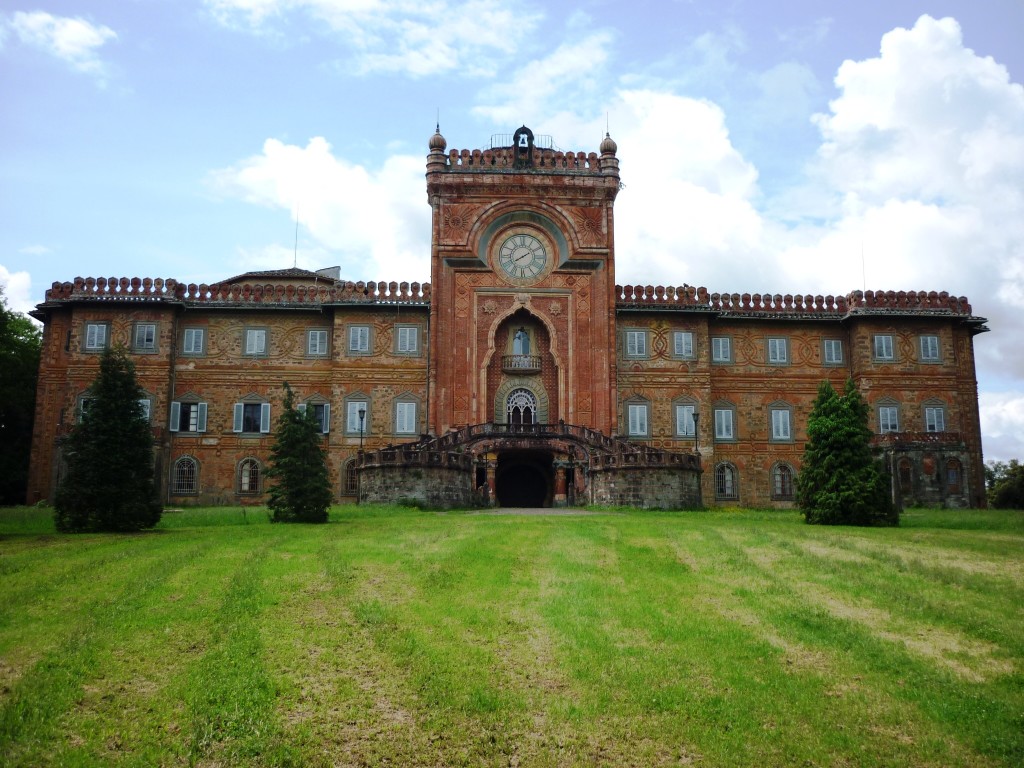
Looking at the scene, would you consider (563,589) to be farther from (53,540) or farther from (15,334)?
(15,334)

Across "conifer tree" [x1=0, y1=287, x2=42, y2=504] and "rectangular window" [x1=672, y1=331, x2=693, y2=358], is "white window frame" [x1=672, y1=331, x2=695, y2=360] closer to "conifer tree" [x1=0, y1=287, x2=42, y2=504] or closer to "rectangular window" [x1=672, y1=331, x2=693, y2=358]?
"rectangular window" [x1=672, y1=331, x2=693, y2=358]

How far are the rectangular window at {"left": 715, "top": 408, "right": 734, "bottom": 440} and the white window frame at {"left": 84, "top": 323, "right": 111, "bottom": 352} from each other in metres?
28.0

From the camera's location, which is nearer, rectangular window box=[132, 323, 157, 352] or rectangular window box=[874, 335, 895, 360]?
rectangular window box=[132, 323, 157, 352]

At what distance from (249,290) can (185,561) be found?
2881 cm

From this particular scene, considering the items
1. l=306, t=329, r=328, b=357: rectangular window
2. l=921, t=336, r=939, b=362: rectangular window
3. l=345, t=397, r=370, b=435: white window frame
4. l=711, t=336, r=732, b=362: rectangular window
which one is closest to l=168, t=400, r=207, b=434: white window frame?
l=306, t=329, r=328, b=357: rectangular window

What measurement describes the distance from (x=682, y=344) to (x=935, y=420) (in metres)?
12.2

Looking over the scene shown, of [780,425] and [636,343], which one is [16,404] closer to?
[636,343]

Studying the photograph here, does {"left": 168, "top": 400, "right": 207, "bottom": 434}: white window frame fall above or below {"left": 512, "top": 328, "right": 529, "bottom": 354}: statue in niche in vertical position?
below

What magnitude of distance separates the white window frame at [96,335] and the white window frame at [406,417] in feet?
43.6

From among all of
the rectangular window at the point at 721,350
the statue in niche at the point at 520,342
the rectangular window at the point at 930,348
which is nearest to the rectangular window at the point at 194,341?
the statue in niche at the point at 520,342

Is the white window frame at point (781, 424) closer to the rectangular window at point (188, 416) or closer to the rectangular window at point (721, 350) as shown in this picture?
the rectangular window at point (721, 350)

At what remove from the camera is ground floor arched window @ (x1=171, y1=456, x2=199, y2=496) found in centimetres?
3991

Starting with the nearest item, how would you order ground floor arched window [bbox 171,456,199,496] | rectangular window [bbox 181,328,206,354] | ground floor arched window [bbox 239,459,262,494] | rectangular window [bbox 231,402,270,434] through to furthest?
ground floor arched window [bbox 171,456,199,496] → ground floor arched window [bbox 239,459,262,494] → rectangular window [bbox 231,402,270,434] → rectangular window [bbox 181,328,206,354]

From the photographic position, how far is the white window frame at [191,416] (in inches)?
1588
